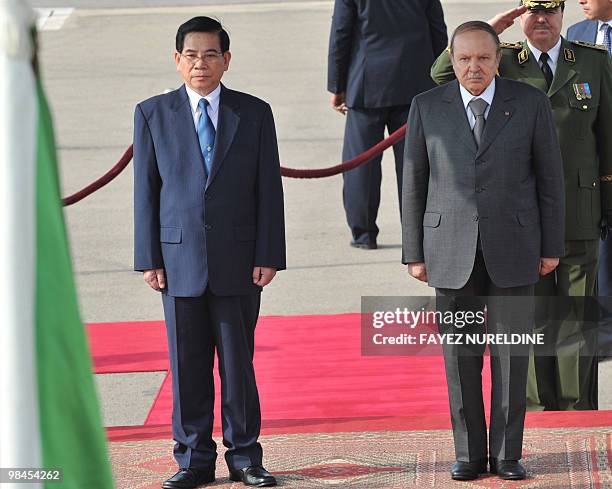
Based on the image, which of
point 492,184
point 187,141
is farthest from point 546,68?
point 187,141

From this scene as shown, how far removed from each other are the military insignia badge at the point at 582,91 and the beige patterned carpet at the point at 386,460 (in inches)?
54.7

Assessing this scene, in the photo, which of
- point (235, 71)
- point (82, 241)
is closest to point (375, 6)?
point (82, 241)

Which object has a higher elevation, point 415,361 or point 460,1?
point 460,1

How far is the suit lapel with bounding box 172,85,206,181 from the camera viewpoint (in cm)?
496

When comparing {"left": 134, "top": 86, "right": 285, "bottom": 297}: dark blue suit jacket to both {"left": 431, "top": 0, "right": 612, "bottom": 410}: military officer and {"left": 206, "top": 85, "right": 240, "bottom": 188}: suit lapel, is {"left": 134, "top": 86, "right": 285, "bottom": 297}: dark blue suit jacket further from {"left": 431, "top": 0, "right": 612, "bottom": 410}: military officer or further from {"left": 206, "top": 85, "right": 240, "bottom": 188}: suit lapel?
{"left": 431, "top": 0, "right": 612, "bottom": 410}: military officer

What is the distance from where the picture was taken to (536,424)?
5.68 meters

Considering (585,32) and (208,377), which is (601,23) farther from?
(208,377)

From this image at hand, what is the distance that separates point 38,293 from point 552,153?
10.4 feet

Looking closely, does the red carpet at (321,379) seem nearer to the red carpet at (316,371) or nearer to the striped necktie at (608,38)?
the red carpet at (316,371)

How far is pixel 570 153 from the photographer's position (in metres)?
5.79

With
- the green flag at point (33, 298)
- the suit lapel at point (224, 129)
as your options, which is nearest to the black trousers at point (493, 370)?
the suit lapel at point (224, 129)

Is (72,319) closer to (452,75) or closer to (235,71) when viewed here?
(452,75)

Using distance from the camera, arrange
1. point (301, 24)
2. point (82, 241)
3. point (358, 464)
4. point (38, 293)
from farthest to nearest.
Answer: point (301, 24) < point (82, 241) < point (358, 464) < point (38, 293)

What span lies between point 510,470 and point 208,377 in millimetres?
1172
